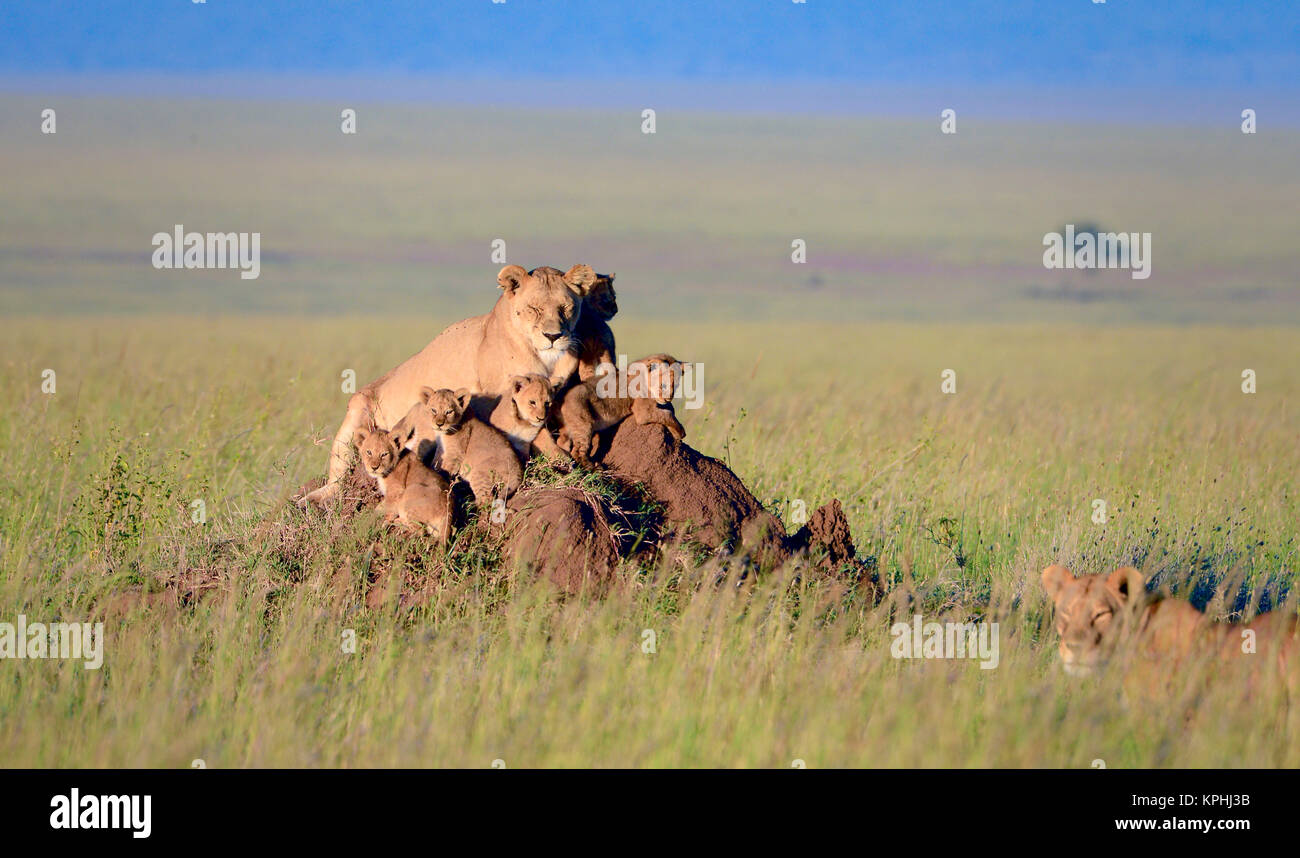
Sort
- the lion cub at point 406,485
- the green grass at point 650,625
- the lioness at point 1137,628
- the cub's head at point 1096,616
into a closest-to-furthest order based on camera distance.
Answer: the green grass at point 650,625
the lioness at point 1137,628
the cub's head at point 1096,616
the lion cub at point 406,485

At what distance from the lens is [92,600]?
9266 millimetres

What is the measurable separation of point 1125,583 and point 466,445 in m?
4.15

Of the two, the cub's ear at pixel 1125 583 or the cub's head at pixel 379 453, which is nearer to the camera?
the cub's ear at pixel 1125 583

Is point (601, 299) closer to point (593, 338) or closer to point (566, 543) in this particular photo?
point (593, 338)

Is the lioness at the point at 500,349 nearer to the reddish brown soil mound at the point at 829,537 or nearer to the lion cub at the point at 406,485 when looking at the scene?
the lion cub at the point at 406,485

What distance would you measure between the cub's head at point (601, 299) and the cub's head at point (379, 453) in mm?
1670

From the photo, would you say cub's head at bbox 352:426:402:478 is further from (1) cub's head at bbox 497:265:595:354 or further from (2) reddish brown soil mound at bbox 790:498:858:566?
(2) reddish brown soil mound at bbox 790:498:858:566

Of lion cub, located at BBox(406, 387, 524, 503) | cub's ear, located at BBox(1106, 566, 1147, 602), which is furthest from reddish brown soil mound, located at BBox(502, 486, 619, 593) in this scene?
cub's ear, located at BBox(1106, 566, 1147, 602)

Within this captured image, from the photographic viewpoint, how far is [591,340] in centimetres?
948

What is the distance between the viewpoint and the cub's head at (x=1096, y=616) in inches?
293

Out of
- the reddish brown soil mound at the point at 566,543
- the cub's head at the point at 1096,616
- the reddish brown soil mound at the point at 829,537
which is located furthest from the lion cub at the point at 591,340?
the cub's head at the point at 1096,616

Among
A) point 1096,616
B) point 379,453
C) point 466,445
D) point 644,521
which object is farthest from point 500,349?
point 1096,616

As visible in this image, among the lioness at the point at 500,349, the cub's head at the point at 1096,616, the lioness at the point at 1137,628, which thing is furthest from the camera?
the lioness at the point at 500,349

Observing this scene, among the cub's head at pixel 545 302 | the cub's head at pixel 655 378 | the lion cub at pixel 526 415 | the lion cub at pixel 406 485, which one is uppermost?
the cub's head at pixel 545 302
